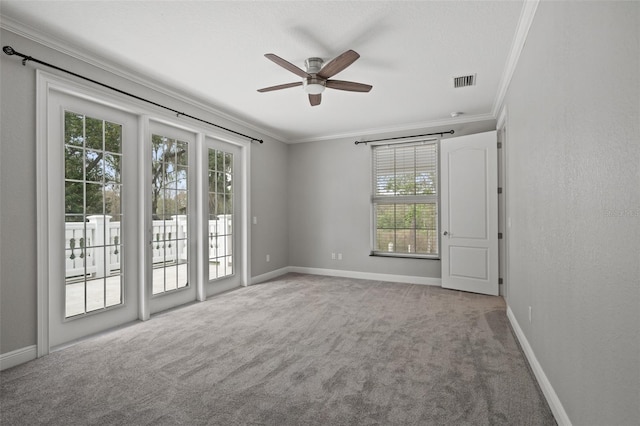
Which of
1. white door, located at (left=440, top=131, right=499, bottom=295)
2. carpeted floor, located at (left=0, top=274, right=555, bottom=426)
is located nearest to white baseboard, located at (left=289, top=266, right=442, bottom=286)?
white door, located at (left=440, top=131, right=499, bottom=295)

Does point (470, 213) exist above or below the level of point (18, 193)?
below

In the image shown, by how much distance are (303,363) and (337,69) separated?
2.48 metres

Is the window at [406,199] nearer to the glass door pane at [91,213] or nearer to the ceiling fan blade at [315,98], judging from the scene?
the ceiling fan blade at [315,98]

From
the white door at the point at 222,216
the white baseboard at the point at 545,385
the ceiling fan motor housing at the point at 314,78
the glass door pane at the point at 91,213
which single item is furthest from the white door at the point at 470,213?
the glass door pane at the point at 91,213

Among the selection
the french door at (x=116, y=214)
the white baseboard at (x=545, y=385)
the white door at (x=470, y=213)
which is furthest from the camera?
the white door at (x=470, y=213)

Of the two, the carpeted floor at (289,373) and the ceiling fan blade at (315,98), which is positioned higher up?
the ceiling fan blade at (315,98)

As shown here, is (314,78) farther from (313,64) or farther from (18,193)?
(18,193)

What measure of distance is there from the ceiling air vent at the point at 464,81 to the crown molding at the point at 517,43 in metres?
0.29

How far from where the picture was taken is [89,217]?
121 inches

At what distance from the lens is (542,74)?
2.12 metres

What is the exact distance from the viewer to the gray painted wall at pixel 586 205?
1.12 m

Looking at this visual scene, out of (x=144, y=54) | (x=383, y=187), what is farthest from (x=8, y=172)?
(x=383, y=187)

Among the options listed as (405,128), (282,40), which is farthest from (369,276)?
(282,40)

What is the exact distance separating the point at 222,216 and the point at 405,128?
3.26 m
